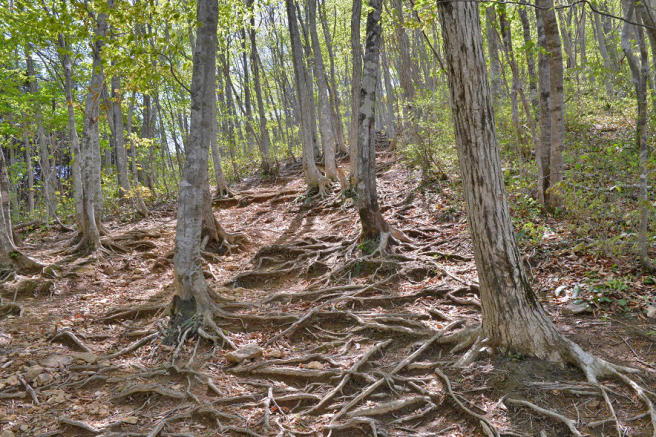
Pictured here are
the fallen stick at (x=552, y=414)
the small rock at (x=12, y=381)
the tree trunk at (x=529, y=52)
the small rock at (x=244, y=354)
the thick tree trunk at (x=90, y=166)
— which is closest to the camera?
the fallen stick at (x=552, y=414)

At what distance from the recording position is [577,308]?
4871mm

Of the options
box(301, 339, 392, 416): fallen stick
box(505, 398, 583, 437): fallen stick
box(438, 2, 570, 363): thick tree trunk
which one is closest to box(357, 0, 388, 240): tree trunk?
box(301, 339, 392, 416): fallen stick

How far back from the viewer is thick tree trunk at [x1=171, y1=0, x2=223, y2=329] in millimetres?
5684

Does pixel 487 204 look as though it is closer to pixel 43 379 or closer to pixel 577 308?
pixel 577 308

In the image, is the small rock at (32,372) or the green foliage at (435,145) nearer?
the small rock at (32,372)

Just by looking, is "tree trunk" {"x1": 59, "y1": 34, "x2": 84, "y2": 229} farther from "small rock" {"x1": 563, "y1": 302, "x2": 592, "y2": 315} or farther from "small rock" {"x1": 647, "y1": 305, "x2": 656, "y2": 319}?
"small rock" {"x1": 647, "y1": 305, "x2": 656, "y2": 319}

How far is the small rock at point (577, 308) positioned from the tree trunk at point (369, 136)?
11.6 feet

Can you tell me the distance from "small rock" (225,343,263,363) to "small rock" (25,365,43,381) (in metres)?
2.13

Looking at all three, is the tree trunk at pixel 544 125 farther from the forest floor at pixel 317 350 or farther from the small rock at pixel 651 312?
the small rock at pixel 651 312

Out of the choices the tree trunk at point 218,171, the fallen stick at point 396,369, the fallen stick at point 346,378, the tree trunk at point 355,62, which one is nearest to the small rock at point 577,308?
the fallen stick at point 396,369

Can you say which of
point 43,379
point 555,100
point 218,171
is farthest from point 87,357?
point 218,171

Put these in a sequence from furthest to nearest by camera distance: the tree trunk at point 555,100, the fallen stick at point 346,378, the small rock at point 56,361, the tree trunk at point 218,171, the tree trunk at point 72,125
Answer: the tree trunk at point 218,171 → the tree trunk at point 72,125 → the tree trunk at point 555,100 → the small rock at point 56,361 → the fallen stick at point 346,378

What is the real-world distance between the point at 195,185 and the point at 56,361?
2.80 m

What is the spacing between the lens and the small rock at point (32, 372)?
177 inches
